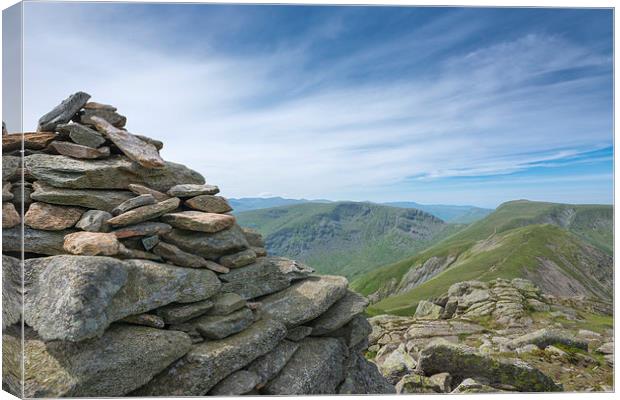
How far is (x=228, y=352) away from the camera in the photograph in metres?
11.3

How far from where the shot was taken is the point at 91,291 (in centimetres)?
959

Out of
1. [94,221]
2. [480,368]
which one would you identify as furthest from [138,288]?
[480,368]

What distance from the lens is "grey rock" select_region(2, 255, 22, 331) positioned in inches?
425

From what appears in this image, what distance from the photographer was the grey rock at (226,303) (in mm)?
12242

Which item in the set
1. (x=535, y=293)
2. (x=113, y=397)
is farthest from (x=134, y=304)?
(x=535, y=293)

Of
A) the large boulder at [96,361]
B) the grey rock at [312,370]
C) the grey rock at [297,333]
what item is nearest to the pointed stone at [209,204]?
the large boulder at [96,361]

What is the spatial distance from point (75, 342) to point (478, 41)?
1709cm

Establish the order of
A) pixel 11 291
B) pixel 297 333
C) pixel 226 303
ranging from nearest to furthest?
pixel 11 291
pixel 226 303
pixel 297 333

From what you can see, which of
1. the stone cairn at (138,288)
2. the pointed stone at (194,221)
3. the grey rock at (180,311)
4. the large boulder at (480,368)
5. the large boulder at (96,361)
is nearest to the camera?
the large boulder at (96,361)

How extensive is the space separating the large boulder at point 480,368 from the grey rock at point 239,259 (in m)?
9.99

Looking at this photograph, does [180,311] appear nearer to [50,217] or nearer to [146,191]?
[146,191]

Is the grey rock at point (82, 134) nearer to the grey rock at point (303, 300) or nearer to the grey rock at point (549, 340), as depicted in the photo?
the grey rock at point (303, 300)

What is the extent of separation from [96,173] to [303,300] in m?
8.02

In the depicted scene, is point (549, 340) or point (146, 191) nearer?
point (146, 191)
